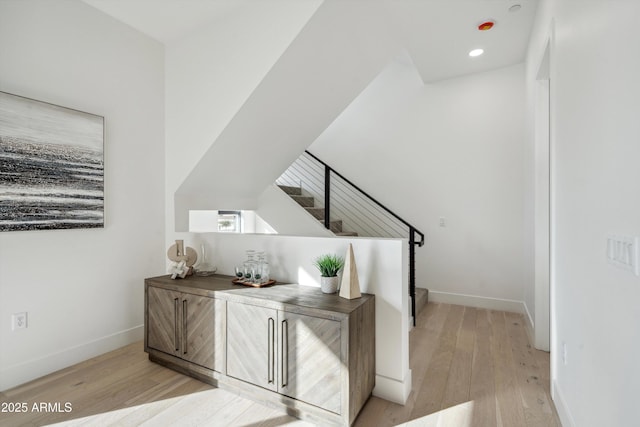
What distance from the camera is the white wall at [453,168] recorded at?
3721 millimetres

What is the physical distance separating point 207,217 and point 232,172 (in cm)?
125

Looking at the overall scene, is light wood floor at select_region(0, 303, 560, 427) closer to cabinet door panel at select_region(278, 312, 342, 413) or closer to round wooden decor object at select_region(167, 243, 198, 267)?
cabinet door panel at select_region(278, 312, 342, 413)

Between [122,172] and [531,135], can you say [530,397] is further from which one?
[122,172]

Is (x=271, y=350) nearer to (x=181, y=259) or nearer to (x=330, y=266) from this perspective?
(x=330, y=266)

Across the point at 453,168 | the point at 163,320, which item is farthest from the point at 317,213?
the point at 163,320

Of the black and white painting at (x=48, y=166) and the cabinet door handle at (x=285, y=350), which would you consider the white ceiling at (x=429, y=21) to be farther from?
the cabinet door handle at (x=285, y=350)

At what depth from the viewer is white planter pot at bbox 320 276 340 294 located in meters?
2.10

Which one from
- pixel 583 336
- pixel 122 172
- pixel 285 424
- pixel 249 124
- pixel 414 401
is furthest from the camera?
pixel 122 172

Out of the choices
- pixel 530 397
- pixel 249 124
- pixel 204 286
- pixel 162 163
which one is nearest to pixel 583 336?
pixel 530 397

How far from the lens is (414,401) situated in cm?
202

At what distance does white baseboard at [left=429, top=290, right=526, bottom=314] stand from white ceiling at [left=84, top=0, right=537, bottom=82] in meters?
2.82

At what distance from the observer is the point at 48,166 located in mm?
2355

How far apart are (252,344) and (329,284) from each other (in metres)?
0.63

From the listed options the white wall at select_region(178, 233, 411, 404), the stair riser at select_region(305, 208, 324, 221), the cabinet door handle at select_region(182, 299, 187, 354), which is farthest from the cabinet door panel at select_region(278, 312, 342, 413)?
the stair riser at select_region(305, 208, 324, 221)
